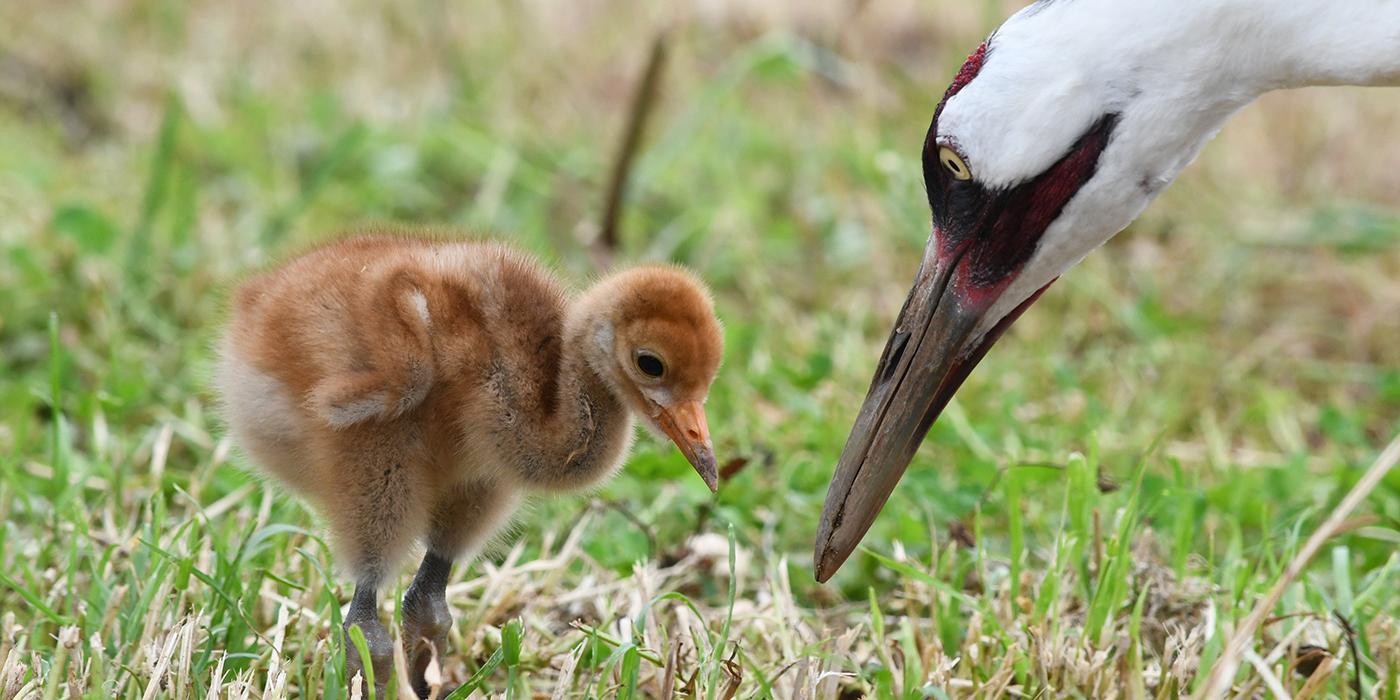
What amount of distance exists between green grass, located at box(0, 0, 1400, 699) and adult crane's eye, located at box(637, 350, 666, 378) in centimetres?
33

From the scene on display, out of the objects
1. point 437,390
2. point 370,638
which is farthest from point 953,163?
point 370,638

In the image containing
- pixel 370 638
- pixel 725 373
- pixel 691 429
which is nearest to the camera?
pixel 370 638

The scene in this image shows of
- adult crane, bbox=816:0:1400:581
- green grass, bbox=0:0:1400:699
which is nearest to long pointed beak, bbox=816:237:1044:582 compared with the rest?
adult crane, bbox=816:0:1400:581

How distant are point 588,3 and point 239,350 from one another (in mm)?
5065

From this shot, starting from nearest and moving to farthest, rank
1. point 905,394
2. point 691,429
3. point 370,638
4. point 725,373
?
point 370,638, point 691,429, point 905,394, point 725,373

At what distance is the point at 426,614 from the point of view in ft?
8.91

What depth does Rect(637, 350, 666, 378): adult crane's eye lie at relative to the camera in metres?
2.62

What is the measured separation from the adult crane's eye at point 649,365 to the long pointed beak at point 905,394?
0.44 metres

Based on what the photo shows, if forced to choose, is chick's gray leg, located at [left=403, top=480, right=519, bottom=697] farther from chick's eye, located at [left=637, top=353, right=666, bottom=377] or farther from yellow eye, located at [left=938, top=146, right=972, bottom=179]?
yellow eye, located at [left=938, top=146, right=972, bottom=179]

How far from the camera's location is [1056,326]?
16.8ft

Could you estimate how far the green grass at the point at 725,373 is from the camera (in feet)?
9.14

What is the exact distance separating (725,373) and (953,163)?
1792 millimetres

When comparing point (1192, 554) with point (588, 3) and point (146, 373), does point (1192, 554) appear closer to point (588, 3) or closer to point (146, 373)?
point (146, 373)

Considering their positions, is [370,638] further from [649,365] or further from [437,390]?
[649,365]
